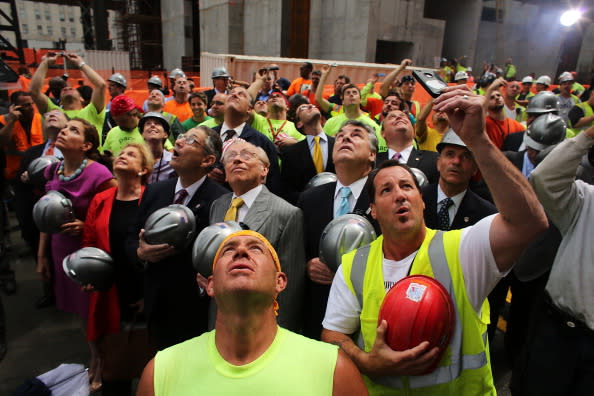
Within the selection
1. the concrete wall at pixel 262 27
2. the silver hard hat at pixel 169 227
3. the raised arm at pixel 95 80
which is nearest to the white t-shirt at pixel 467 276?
the silver hard hat at pixel 169 227

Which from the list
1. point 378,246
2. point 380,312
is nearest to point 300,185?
point 378,246

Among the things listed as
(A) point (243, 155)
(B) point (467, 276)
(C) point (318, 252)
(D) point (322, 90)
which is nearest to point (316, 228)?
(C) point (318, 252)

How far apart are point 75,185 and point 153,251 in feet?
5.11

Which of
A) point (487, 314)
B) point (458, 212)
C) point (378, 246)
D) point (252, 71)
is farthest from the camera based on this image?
point (252, 71)

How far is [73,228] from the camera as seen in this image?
3.78 meters

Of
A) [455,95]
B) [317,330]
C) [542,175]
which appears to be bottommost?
[317,330]

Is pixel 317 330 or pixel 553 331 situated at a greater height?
pixel 553 331

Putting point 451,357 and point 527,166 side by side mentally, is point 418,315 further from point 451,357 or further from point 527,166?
point 527,166

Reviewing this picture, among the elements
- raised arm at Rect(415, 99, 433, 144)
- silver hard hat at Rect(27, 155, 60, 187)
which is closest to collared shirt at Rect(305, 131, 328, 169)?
raised arm at Rect(415, 99, 433, 144)

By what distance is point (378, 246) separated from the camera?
7.11ft

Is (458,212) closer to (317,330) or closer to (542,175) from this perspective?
(542,175)

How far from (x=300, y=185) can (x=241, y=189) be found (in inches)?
67.7

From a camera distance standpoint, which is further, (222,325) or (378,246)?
(378,246)

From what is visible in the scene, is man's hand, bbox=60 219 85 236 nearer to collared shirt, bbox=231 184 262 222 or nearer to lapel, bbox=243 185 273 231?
collared shirt, bbox=231 184 262 222
